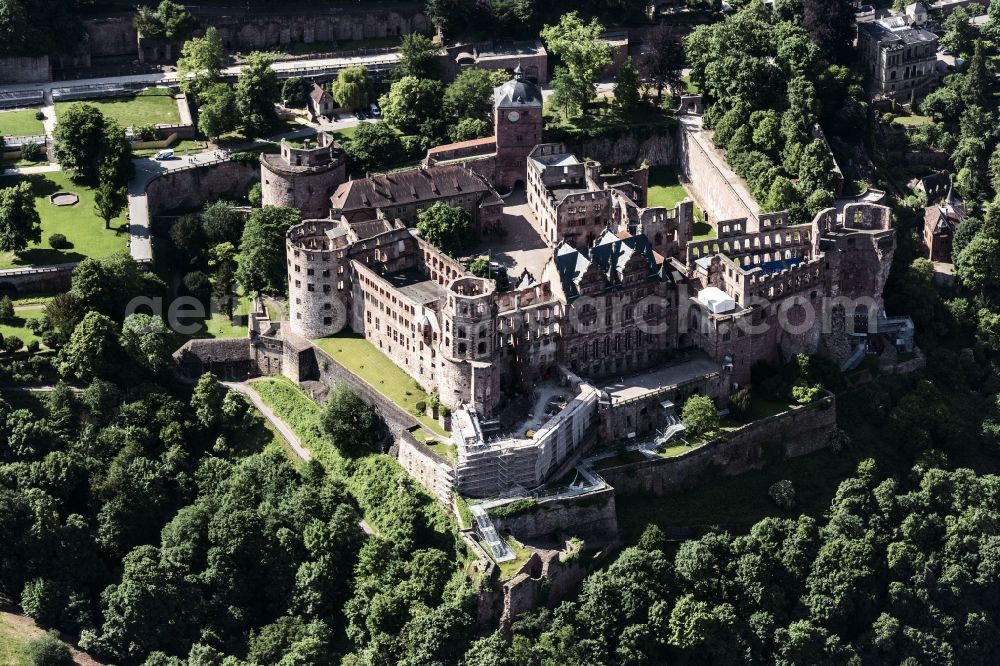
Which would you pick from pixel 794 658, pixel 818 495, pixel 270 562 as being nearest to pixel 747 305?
pixel 818 495

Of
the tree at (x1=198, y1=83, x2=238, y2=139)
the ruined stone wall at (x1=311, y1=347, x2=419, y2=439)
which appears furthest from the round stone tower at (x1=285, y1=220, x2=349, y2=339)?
the tree at (x1=198, y1=83, x2=238, y2=139)

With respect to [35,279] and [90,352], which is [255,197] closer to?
[35,279]

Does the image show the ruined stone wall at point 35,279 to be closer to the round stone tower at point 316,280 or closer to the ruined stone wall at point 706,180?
the round stone tower at point 316,280

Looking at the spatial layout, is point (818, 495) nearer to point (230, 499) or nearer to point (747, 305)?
point (747, 305)

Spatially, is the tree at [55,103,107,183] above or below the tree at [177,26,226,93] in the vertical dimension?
below

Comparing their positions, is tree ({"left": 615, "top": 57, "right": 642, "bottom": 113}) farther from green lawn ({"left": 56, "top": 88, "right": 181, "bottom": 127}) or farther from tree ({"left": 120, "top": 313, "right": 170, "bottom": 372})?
tree ({"left": 120, "top": 313, "right": 170, "bottom": 372})

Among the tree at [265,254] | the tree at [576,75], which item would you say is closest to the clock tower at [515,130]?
the tree at [576,75]
